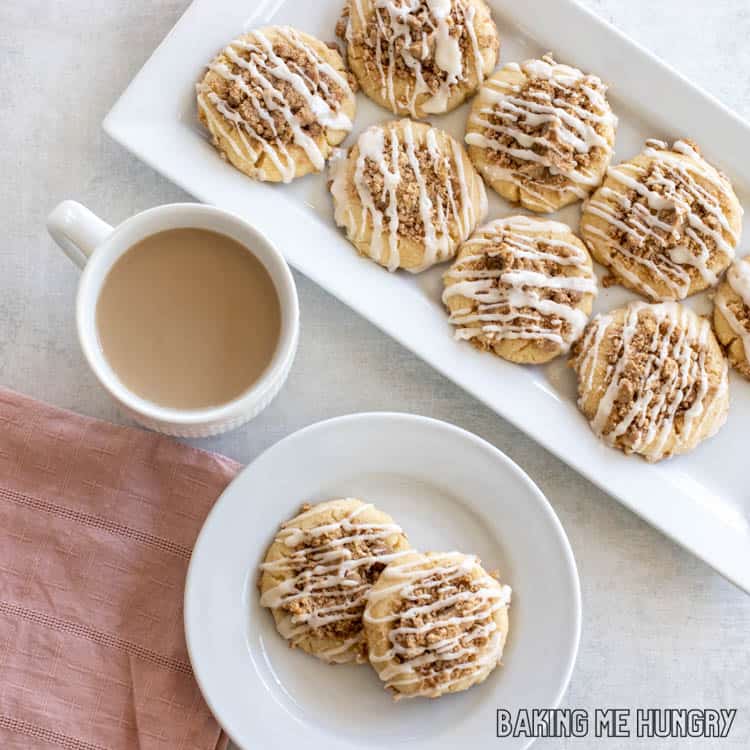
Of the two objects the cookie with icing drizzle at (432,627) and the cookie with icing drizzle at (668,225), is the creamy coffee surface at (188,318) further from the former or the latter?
the cookie with icing drizzle at (668,225)

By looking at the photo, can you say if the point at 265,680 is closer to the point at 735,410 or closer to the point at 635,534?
the point at 635,534

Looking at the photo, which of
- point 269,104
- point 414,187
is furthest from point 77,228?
point 414,187

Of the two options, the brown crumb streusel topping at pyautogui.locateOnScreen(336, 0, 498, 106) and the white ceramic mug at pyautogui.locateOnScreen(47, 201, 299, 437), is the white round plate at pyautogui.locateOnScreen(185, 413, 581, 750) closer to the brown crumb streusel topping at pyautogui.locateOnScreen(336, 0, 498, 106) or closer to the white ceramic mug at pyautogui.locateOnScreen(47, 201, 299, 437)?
the white ceramic mug at pyautogui.locateOnScreen(47, 201, 299, 437)

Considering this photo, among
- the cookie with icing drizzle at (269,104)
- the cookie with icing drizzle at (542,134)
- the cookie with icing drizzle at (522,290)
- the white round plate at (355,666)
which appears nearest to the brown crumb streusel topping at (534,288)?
the cookie with icing drizzle at (522,290)

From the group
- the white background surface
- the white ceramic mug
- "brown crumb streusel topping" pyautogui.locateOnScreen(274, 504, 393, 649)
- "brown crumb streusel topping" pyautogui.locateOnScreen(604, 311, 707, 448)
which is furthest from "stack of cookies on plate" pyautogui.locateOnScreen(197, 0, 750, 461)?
"brown crumb streusel topping" pyautogui.locateOnScreen(274, 504, 393, 649)

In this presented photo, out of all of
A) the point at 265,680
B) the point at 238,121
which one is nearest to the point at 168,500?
the point at 265,680

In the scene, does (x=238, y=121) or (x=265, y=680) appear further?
(x=238, y=121)

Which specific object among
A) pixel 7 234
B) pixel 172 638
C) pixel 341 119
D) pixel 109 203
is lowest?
pixel 172 638

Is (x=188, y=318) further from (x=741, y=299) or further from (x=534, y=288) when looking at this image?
(x=741, y=299)
